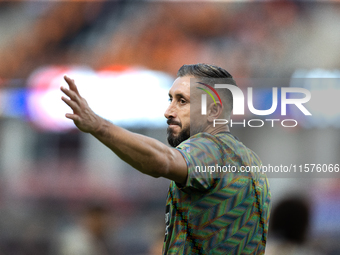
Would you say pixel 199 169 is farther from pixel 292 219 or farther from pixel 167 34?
pixel 167 34

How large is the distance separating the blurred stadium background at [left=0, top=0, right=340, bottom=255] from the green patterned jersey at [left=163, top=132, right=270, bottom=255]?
16.0 ft

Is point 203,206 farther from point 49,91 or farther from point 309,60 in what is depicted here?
point 309,60

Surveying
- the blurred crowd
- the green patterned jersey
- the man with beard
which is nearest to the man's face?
the man with beard

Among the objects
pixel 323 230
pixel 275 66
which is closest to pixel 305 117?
pixel 275 66

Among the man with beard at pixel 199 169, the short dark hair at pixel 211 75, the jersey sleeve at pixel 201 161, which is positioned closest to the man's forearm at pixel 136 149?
the man with beard at pixel 199 169

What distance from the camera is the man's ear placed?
2188mm

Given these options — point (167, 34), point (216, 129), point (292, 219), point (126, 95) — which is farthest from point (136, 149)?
point (167, 34)

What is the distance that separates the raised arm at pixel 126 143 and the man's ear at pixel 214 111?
539 millimetres

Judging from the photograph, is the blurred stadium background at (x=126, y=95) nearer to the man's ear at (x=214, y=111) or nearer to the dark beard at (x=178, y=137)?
the dark beard at (x=178, y=137)

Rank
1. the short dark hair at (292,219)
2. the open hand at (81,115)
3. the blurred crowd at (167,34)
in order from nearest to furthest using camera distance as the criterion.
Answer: the open hand at (81,115)
the short dark hair at (292,219)
the blurred crowd at (167,34)

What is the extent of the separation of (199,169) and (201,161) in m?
0.05

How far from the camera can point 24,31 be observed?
31.7 feet

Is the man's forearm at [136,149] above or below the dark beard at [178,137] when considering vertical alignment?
below

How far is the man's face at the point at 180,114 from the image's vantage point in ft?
7.11
